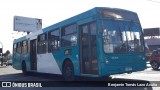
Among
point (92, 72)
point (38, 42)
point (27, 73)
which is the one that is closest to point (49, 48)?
point (38, 42)

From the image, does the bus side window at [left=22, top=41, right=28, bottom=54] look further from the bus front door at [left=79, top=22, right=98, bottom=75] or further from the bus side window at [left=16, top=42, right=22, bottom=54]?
the bus front door at [left=79, top=22, right=98, bottom=75]

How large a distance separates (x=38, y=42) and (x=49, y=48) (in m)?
2.27

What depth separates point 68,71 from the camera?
14039mm

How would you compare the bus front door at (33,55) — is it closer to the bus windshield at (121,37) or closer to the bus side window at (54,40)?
the bus side window at (54,40)

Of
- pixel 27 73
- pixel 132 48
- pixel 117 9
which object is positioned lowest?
pixel 27 73

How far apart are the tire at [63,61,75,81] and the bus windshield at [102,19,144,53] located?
2.72 meters

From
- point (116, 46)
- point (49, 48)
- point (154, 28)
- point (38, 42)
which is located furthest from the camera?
point (154, 28)

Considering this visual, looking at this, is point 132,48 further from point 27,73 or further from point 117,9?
point 27,73

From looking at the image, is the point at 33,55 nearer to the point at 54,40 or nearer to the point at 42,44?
the point at 42,44

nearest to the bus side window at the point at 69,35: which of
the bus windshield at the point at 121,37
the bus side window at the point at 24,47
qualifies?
the bus windshield at the point at 121,37

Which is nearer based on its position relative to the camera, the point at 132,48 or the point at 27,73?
the point at 132,48

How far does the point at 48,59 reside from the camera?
1680cm

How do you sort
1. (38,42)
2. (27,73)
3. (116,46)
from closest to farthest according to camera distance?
(116,46) < (38,42) < (27,73)

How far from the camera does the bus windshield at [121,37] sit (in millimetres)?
11672
